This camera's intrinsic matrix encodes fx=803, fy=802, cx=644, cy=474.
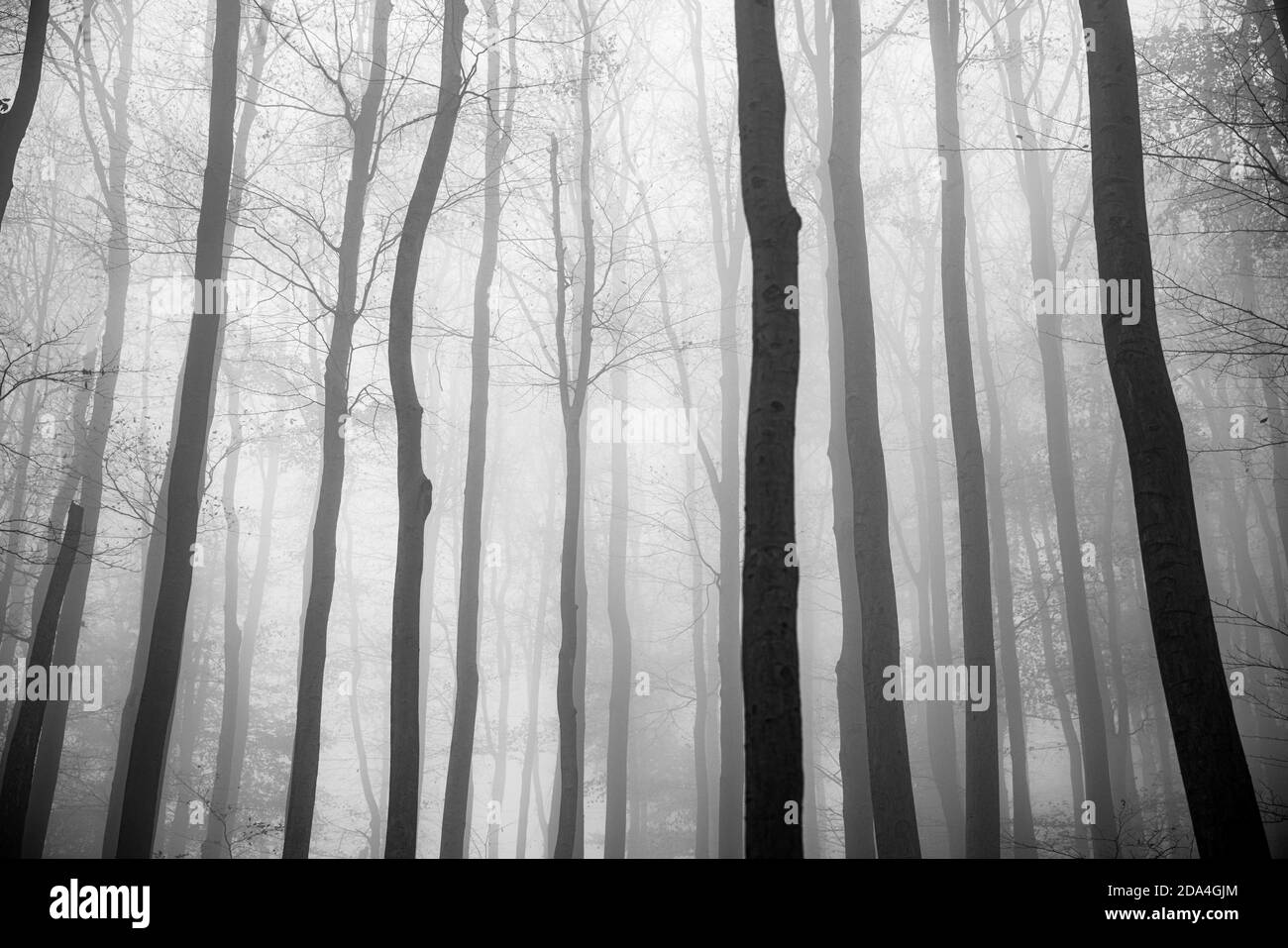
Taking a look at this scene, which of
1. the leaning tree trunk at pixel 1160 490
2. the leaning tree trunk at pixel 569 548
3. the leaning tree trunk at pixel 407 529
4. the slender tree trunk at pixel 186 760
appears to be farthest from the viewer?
the slender tree trunk at pixel 186 760

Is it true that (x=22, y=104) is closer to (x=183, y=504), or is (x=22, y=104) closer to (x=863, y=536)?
(x=183, y=504)

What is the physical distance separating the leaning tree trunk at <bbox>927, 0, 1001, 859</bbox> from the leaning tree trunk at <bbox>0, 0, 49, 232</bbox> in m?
10.3

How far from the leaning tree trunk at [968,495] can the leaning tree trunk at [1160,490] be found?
12.8 feet

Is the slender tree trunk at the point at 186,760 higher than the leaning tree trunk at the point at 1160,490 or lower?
lower

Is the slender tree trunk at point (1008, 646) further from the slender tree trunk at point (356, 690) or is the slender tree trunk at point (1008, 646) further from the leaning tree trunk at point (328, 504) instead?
the slender tree trunk at point (356, 690)

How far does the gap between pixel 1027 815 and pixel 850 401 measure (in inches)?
476

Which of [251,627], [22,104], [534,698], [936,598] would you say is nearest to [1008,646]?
[936,598]

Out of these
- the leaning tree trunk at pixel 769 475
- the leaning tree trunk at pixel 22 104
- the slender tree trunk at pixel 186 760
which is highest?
the leaning tree trunk at pixel 22 104

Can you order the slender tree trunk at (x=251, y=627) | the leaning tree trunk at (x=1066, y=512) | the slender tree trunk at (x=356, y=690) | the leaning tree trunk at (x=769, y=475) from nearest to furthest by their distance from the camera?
the leaning tree trunk at (x=769, y=475) → the leaning tree trunk at (x=1066, y=512) → the slender tree trunk at (x=251, y=627) → the slender tree trunk at (x=356, y=690)

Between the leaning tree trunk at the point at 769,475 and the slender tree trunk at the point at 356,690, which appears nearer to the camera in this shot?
the leaning tree trunk at the point at 769,475

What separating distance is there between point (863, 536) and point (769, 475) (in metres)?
4.58

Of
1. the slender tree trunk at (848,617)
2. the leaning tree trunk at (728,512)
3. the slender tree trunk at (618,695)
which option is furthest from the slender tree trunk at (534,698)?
the slender tree trunk at (848,617)

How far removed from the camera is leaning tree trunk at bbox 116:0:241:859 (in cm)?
809

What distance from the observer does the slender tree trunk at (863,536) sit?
8.22 m
